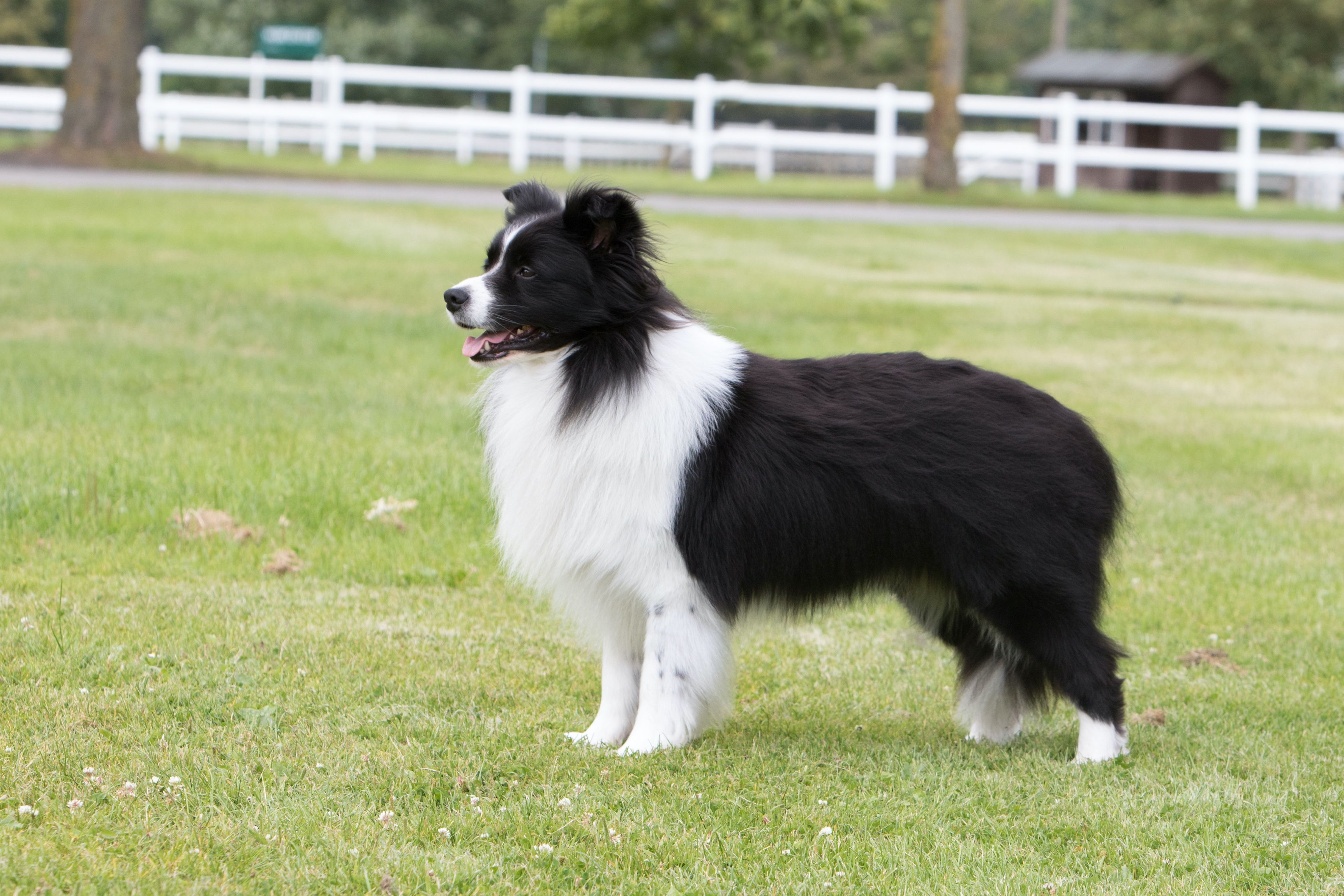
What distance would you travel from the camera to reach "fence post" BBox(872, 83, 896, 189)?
3011 centimetres

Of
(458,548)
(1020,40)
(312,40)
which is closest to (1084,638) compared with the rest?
(458,548)

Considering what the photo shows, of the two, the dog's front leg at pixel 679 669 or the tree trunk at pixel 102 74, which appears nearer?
the dog's front leg at pixel 679 669

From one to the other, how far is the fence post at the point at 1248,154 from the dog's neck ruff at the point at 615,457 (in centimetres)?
2836

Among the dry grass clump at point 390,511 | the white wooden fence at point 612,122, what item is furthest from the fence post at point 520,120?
the dry grass clump at point 390,511

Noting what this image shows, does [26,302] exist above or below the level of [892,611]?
above

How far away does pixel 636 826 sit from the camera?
4062mm

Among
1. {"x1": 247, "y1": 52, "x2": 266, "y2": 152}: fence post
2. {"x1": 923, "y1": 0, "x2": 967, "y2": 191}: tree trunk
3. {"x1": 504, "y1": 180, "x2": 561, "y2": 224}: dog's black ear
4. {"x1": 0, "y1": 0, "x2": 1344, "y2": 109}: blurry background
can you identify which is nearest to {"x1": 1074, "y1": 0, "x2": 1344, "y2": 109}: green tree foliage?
{"x1": 0, "y1": 0, "x2": 1344, "y2": 109}: blurry background

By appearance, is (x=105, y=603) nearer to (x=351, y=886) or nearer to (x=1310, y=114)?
(x=351, y=886)

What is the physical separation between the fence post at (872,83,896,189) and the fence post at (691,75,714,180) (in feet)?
11.3

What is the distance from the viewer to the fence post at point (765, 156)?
3119 centimetres

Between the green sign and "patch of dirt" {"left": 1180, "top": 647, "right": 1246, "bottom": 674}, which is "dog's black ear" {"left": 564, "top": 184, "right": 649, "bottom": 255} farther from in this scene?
the green sign

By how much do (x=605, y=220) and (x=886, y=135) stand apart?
26.7 metres

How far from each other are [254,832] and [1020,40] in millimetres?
73965

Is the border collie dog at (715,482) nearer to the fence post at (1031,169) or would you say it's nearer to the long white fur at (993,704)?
the long white fur at (993,704)
